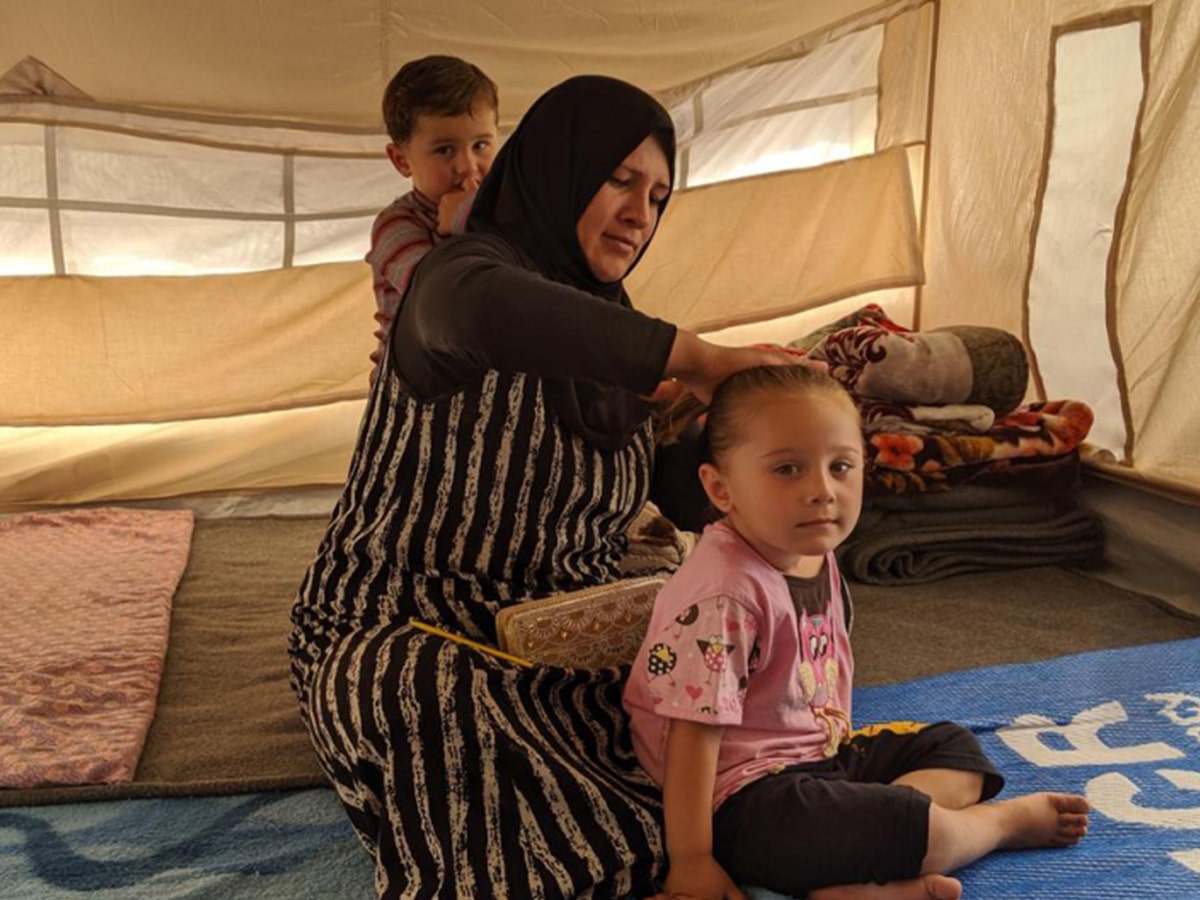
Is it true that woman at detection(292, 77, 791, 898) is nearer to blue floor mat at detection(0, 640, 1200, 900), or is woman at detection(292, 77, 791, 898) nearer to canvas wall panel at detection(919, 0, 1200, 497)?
blue floor mat at detection(0, 640, 1200, 900)

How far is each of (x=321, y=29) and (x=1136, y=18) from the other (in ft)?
5.38

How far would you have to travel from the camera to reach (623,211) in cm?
146

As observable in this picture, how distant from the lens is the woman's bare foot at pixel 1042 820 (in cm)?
136

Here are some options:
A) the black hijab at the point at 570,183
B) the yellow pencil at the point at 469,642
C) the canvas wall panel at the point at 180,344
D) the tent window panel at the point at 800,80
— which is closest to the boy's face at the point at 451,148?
the black hijab at the point at 570,183

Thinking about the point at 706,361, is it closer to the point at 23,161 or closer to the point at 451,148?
the point at 451,148

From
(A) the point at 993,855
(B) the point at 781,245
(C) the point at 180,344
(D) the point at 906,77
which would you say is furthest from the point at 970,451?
(C) the point at 180,344

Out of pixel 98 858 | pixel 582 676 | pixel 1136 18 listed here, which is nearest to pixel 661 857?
pixel 582 676

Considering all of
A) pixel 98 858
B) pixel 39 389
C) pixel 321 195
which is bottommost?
pixel 98 858

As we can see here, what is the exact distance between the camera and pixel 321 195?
9.46 feet

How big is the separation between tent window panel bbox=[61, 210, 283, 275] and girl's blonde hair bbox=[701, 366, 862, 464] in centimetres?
187

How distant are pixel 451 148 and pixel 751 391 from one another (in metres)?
0.92

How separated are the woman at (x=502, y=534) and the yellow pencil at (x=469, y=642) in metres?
0.01

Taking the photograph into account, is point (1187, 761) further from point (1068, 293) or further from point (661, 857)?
point (1068, 293)

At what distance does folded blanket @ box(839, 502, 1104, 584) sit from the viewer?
7.97ft
